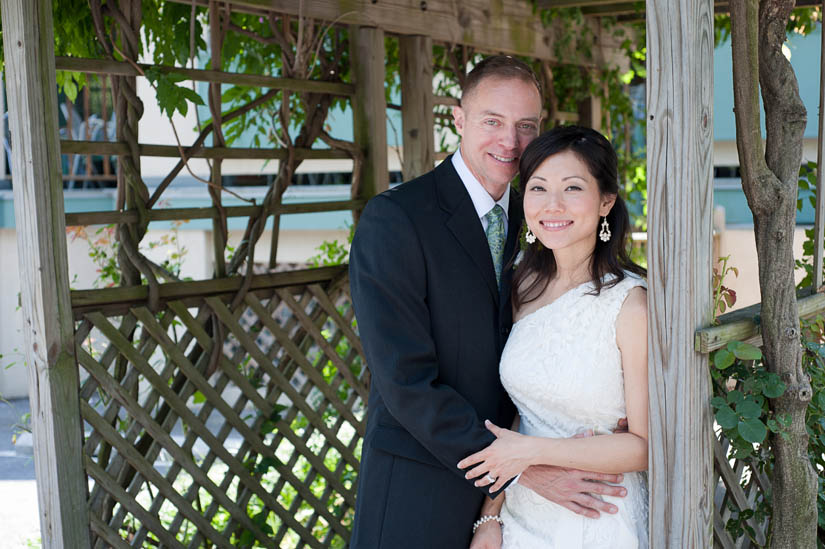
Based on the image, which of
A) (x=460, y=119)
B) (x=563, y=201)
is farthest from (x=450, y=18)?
(x=563, y=201)

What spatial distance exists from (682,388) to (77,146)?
78.6 inches

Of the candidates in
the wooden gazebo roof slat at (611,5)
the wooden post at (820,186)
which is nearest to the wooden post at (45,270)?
the wooden post at (820,186)

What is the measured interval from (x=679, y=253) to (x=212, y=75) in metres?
1.97

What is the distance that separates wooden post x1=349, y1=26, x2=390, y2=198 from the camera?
12.3 feet

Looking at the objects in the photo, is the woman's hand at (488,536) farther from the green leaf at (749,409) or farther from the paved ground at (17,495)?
the paved ground at (17,495)

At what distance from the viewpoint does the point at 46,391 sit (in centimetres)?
271

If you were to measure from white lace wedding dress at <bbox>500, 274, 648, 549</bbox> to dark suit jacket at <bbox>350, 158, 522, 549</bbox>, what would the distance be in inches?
4.0

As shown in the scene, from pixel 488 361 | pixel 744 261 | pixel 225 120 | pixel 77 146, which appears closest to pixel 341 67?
pixel 225 120

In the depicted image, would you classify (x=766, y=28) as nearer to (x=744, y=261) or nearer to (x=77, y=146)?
(x=77, y=146)

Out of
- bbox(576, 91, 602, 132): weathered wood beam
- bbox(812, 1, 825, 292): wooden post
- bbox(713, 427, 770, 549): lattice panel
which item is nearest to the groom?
bbox(713, 427, 770, 549): lattice panel

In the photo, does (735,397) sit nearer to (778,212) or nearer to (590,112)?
(778,212)

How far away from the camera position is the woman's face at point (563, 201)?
1992 mm

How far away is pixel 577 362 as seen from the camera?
1959mm

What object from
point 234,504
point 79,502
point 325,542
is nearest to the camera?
point 79,502
